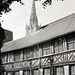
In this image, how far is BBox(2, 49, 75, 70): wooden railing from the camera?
18.6 meters

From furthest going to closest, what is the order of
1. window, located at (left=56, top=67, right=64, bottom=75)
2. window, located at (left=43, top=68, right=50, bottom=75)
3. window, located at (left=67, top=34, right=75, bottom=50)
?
1. window, located at (left=43, top=68, right=50, bottom=75)
2. window, located at (left=56, top=67, right=64, bottom=75)
3. window, located at (left=67, top=34, right=75, bottom=50)

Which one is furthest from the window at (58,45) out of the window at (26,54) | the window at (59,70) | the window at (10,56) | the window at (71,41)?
the window at (10,56)

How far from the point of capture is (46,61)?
837 inches

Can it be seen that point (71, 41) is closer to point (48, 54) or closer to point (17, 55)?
point (48, 54)

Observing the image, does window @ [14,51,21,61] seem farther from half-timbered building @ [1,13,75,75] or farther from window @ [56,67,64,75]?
window @ [56,67,64,75]

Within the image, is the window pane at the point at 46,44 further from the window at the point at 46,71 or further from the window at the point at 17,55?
the window at the point at 17,55

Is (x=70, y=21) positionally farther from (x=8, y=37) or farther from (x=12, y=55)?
(x=8, y=37)

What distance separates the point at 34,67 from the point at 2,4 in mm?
12373

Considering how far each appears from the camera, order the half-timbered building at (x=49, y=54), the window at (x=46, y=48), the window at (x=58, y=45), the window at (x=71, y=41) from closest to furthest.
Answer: the window at (x=71, y=41)
the half-timbered building at (x=49, y=54)
the window at (x=58, y=45)
the window at (x=46, y=48)

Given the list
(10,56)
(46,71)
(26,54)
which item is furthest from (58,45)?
(10,56)

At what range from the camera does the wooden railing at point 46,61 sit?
18584mm

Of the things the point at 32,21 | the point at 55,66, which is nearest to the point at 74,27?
the point at 55,66

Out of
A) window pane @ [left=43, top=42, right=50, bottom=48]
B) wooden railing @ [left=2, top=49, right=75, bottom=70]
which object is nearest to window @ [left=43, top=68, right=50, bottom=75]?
wooden railing @ [left=2, top=49, right=75, bottom=70]

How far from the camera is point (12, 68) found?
86.4ft
